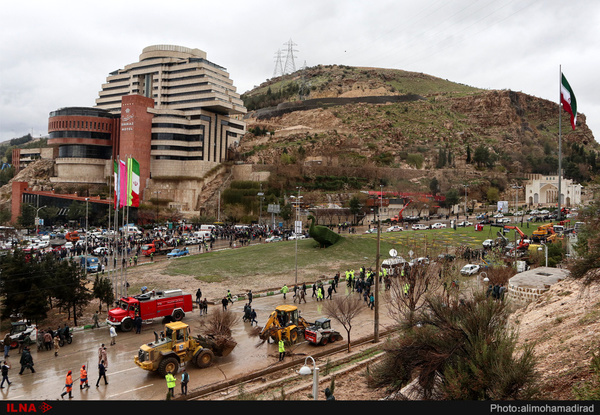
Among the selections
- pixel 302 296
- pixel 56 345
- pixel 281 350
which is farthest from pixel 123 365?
pixel 302 296

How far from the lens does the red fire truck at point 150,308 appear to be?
23.3 meters

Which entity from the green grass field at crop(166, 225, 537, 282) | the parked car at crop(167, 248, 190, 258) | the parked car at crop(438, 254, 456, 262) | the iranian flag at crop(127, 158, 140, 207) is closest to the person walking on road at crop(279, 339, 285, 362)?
the iranian flag at crop(127, 158, 140, 207)

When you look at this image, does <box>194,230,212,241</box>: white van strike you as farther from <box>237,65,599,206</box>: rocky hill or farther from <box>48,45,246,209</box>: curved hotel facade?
<box>48,45,246,209</box>: curved hotel facade

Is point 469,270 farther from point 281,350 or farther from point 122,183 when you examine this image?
point 122,183

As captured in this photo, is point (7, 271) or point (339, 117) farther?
point (339, 117)

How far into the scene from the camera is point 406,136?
116 meters

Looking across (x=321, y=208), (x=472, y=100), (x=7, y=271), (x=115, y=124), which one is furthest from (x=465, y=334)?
(x=472, y=100)

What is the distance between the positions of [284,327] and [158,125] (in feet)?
230

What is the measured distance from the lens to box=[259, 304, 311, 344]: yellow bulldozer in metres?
20.5

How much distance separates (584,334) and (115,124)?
3494 inches

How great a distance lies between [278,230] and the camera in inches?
2451

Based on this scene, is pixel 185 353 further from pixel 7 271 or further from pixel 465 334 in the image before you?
pixel 7 271

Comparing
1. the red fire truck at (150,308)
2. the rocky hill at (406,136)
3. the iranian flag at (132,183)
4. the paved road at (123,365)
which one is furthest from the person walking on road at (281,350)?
the rocky hill at (406,136)
